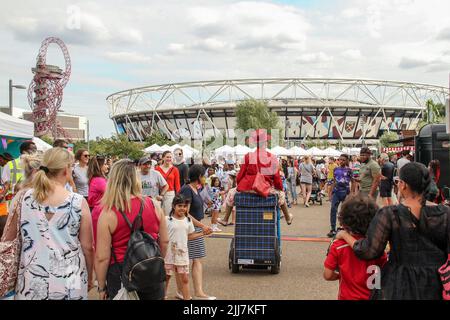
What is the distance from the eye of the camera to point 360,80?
335 ft

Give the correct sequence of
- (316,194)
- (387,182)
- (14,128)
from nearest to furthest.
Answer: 1. (14,128)
2. (387,182)
3. (316,194)

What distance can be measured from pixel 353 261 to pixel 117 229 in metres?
1.56

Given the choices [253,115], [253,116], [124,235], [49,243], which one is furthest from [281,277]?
[253,115]

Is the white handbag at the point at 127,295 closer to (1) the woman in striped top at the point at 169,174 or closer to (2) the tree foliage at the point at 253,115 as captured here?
(1) the woman in striped top at the point at 169,174

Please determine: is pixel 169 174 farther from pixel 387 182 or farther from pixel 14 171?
pixel 387 182

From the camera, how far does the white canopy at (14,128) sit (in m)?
9.48

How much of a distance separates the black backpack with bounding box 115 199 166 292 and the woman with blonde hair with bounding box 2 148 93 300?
317mm

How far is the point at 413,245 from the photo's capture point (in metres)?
2.82

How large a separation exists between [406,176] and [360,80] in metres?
104

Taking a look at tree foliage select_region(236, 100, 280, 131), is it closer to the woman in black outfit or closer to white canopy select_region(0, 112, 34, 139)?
white canopy select_region(0, 112, 34, 139)

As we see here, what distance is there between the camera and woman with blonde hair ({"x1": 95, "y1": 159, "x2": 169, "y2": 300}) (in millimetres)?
3324

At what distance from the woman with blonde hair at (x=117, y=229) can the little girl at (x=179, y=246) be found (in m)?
1.79
